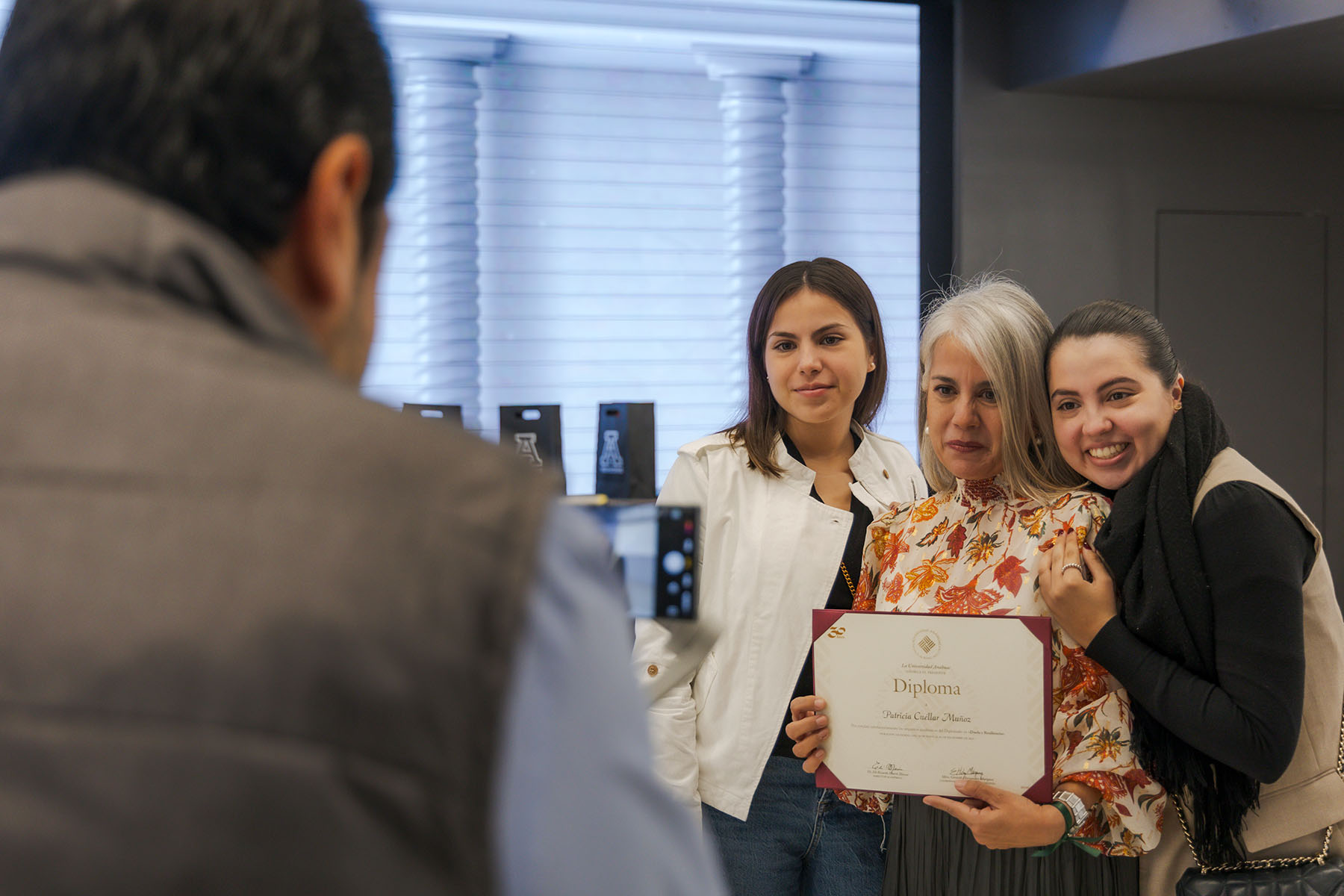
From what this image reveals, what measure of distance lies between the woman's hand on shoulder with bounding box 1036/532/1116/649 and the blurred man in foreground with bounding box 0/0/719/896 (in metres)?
1.29

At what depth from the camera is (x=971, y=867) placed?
1765mm

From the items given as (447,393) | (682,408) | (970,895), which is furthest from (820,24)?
(970,895)

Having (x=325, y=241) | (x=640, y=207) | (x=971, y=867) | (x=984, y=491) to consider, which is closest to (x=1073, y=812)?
(x=971, y=867)

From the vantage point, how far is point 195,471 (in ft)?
1.48

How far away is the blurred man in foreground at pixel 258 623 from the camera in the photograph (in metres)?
0.42

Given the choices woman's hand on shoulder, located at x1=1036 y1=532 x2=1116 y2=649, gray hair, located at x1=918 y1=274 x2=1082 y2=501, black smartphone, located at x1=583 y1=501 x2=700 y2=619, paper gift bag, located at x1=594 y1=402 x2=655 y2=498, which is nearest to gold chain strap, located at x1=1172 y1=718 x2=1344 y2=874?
woman's hand on shoulder, located at x1=1036 y1=532 x2=1116 y2=649

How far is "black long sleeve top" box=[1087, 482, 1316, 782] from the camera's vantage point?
152cm

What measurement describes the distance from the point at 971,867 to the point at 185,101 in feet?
5.58

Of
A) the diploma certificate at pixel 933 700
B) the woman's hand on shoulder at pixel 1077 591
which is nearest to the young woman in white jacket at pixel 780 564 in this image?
the diploma certificate at pixel 933 700

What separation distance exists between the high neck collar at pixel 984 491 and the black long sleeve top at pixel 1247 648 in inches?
15.2

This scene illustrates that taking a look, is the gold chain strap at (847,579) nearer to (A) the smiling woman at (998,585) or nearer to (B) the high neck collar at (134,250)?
(A) the smiling woman at (998,585)

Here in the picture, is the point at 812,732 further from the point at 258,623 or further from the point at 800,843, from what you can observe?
the point at 258,623

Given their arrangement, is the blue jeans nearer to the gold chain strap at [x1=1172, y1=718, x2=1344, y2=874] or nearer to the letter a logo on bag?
the gold chain strap at [x1=1172, y1=718, x2=1344, y2=874]

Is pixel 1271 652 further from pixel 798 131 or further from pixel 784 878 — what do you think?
pixel 798 131
